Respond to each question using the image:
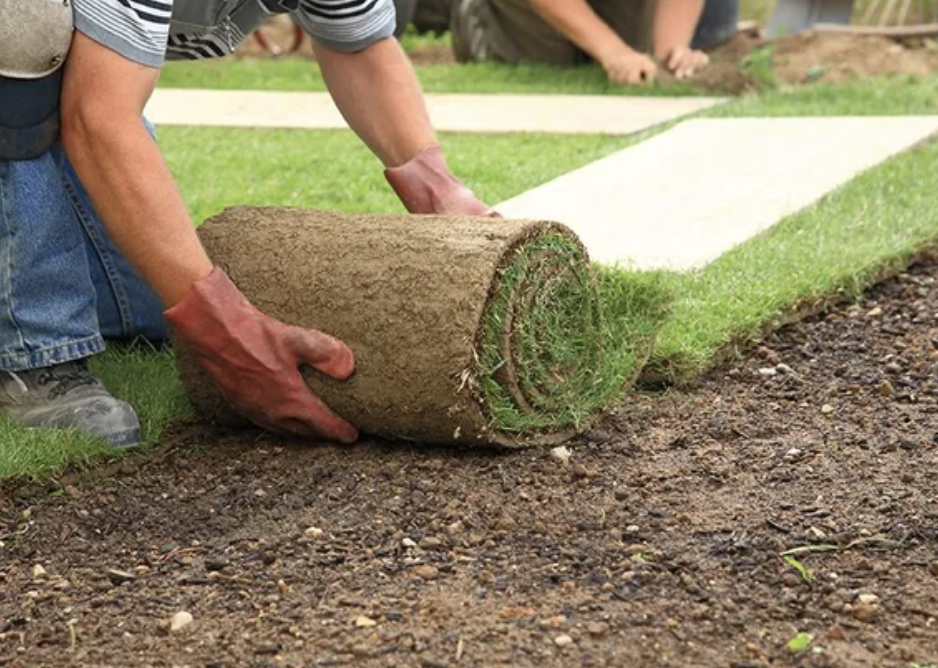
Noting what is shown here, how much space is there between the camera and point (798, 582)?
8.23 ft

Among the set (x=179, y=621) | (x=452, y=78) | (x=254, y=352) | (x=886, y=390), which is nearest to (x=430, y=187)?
(x=254, y=352)

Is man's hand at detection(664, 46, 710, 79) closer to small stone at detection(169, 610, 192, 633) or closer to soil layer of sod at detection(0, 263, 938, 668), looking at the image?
soil layer of sod at detection(0, 263, 938, 668)

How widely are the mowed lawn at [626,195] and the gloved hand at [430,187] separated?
1.29ft

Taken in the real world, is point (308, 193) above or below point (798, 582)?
below

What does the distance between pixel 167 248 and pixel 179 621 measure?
790 millimetres

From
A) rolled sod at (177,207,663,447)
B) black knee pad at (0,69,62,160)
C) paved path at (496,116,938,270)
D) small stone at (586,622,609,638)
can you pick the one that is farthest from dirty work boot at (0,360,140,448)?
paved path at (496,116,938,270)

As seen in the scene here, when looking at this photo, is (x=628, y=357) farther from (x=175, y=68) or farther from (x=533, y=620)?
(x=175, y=68)

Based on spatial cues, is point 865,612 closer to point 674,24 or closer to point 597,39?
point 597,39

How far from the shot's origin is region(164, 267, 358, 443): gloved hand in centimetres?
299

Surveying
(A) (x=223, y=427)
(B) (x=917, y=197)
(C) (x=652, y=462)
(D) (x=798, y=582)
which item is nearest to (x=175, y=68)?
(B) (x=917, y=197)

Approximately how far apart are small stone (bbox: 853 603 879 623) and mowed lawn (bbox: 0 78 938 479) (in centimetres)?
116

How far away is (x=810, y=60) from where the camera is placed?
7.69 m

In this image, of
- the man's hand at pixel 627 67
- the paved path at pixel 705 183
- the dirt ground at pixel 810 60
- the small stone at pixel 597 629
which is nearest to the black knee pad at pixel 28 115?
the small stone at pixel 597 629

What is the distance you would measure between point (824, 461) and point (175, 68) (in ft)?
18.5
